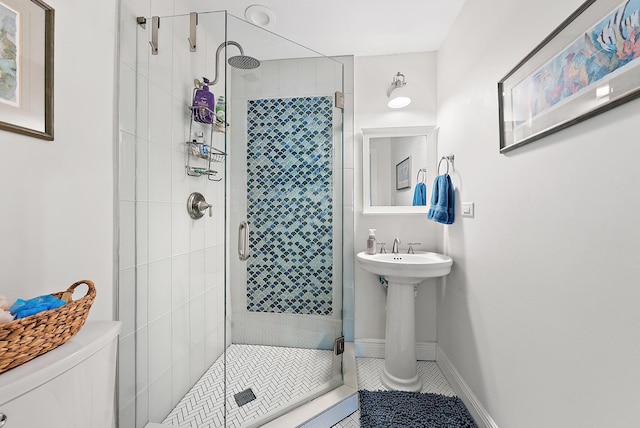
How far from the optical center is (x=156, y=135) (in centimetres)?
134

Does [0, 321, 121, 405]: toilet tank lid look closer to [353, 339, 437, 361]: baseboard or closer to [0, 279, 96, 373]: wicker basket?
[0, 279, 96, 373]: wicker basket

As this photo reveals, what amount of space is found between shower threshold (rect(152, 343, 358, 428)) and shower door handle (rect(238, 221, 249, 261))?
73 centimetres

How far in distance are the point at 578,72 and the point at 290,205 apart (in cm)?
129

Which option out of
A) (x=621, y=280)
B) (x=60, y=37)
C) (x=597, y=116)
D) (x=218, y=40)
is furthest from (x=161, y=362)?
(x=597, y=116)

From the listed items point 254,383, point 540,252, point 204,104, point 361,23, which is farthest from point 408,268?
point 361,23

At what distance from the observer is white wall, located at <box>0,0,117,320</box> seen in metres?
0.81

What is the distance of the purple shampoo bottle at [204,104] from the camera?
4.70 feet

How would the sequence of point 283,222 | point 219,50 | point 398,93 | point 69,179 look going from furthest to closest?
point 398,93 < point 283,222 < point 219,50 < point 69,179

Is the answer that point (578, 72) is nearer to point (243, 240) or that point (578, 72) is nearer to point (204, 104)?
point (243, 240)

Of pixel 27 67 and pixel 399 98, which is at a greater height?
A: pixel 399 98

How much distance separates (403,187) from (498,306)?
1.09 meters

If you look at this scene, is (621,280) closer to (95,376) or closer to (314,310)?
(314,310)

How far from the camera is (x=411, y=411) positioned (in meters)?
1.50

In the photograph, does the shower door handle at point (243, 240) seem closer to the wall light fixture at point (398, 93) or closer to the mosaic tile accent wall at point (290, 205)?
the mosaic tile accent wall at point (290, 205)
